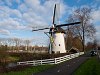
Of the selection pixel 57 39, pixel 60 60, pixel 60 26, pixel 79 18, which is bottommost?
pixel 60 60

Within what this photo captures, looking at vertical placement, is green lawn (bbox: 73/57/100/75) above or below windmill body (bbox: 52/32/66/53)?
below

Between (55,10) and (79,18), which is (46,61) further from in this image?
(79,18)

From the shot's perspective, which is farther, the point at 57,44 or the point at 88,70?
the point at 57,44

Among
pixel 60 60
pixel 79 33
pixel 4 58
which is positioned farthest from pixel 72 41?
pixel 60 60

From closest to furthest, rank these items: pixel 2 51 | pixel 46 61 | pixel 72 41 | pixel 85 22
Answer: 1. pixel 46 61
2. pixel 2 51
3. pixel 85 22
4. pixel 72 41

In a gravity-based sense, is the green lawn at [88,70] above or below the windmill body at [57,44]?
below

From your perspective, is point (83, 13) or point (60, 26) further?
point (83, 13)

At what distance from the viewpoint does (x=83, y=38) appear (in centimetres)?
7081

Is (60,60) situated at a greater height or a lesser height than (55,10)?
lesser

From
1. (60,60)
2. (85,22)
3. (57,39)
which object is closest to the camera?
(60,60)

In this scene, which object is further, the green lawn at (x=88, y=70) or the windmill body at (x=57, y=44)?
the windmill body at (x=57, y=44)

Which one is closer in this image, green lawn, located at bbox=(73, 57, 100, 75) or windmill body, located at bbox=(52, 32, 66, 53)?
green lawn, located at bbox=(73, 57, 100, 75)

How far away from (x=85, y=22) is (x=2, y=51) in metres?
34.8

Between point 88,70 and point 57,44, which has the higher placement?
point 57,44
